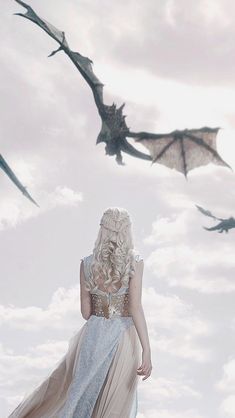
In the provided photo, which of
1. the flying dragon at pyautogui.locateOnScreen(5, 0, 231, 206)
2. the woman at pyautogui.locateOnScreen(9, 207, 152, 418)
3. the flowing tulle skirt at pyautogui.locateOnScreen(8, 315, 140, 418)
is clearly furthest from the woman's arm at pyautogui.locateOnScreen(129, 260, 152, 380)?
the flying dragon at pyautogui.locateOnScreen(5, 0, 231, 206)

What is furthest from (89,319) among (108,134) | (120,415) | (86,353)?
(108,134)

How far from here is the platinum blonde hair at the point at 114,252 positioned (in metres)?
3.94

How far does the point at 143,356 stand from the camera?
3865 millimetres

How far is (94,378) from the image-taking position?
400 cm

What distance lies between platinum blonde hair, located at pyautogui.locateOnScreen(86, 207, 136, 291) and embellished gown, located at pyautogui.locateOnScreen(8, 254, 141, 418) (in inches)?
2.4

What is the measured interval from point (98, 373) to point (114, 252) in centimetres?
68

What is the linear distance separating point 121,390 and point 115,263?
0.69m

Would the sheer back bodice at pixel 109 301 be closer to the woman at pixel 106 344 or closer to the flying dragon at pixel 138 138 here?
the woman at pixel 106 344

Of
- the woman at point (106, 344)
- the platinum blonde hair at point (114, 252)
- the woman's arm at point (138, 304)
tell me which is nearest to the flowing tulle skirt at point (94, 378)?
the woman at point (106, 344)

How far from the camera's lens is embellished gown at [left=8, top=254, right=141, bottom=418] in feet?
13.0

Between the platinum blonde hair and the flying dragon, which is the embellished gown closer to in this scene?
the platinum blonde hair

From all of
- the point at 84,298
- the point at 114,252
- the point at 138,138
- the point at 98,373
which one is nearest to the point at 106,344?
the point at 98,373

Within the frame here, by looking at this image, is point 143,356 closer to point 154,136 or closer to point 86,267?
point 86,267

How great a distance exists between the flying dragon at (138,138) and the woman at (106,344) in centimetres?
162
